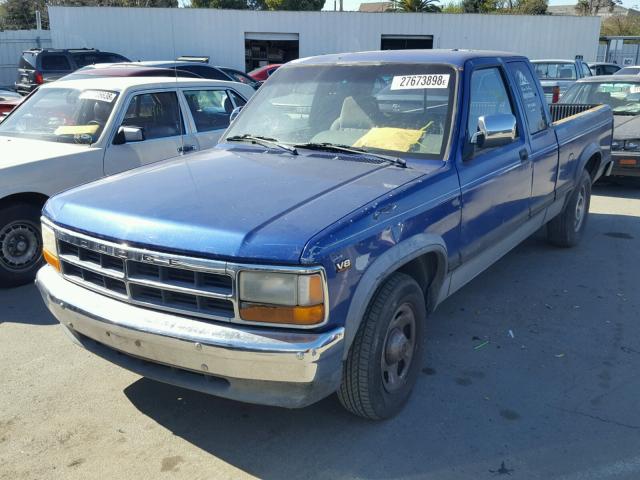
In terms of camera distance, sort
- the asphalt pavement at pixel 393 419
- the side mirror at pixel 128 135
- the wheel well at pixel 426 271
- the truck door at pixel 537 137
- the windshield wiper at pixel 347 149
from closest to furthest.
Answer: the asphalt pavement at pixel 393 419 < the wheel well at pixel 426 271 < the windshield wiper at pixel 347 149 < the truck door at pixel 537 137 < the side mirror at pixel 128 135

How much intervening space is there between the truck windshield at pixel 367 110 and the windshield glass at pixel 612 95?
702 centimetres

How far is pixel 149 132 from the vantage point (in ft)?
20.0

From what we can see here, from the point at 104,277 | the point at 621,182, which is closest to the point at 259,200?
the point at 104,277

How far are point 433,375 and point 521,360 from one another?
649mm

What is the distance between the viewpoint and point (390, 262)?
2947mm

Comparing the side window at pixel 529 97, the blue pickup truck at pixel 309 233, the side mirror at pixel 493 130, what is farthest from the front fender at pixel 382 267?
the side window at pixel 529 97

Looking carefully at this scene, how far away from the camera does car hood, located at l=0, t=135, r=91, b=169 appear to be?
5223 mm

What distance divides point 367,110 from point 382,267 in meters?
1.44

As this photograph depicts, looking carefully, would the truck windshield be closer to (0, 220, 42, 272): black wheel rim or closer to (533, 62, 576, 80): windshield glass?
(0, 220, 42, 272): black wheel rim

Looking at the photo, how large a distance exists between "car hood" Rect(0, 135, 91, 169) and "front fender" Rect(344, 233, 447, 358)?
3.66 metres

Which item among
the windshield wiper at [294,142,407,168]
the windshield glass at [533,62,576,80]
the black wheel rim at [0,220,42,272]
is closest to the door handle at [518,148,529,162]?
the windshield wiper at [294,142,407,168]

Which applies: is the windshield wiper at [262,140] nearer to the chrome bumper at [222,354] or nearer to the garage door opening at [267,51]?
the chrome bumper at [222,354]

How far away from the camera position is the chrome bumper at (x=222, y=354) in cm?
257

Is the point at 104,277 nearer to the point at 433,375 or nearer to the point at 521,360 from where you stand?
the point at 433,375
